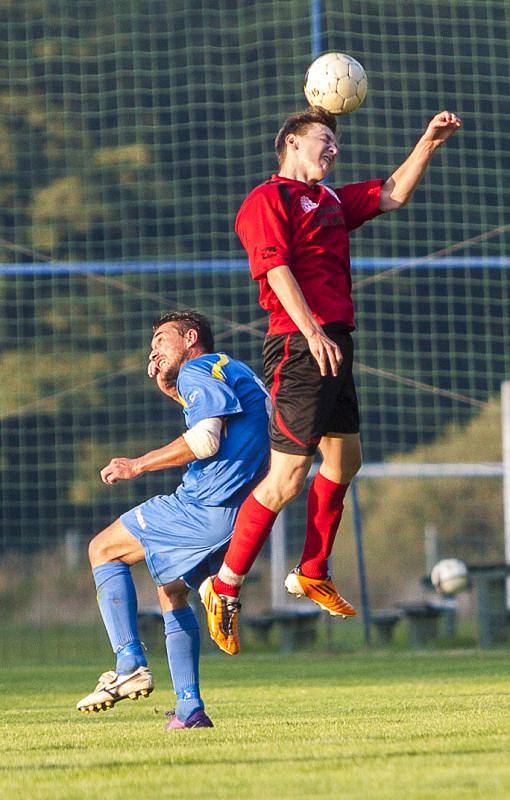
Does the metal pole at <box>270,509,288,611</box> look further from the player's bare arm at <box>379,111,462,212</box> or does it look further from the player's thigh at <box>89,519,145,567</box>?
the player's thigh at <box>89,519,145,567</box>

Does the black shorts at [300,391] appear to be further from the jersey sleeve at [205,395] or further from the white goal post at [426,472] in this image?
the white goal post at [426,472]

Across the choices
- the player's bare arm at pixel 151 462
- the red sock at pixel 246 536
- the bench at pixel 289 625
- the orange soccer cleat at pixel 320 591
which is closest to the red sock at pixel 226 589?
the red sock at pixel 246 536

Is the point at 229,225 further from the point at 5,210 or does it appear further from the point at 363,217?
the point at 363,217

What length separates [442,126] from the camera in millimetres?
5742

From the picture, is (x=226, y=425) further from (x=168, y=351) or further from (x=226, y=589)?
(x=226, y=589)

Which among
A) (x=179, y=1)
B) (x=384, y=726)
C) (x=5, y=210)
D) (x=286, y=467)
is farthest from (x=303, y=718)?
(x=179, y=1)

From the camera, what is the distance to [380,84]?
24.0 metres

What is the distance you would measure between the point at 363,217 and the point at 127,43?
67.3ft

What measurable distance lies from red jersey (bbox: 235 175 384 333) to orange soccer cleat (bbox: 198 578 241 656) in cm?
94

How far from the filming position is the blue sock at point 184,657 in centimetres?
558

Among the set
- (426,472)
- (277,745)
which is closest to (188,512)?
(277,745)

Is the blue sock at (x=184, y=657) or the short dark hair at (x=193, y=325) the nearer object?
the blue sock at (x=184, y=657)

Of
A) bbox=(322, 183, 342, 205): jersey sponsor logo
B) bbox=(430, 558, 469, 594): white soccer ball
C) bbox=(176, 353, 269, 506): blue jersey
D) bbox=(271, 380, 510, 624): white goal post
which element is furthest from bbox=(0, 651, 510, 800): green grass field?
bbox=(271, 380, 510, 624): white goal post

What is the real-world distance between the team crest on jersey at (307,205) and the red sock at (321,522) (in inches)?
37.6
